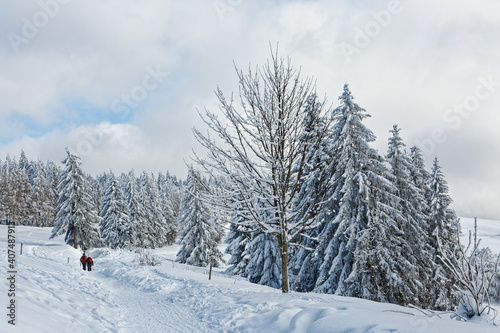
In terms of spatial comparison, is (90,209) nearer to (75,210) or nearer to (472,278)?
(75,210)

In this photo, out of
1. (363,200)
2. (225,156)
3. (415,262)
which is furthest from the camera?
(415,262)

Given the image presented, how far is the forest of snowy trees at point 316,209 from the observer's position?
9.02 meters

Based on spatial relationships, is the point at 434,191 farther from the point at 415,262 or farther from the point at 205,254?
the point at 205,254

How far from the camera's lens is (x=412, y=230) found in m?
18.4

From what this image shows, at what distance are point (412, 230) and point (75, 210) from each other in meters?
36.2

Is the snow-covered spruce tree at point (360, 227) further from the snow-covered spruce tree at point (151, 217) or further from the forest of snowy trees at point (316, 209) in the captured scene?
the snow-covered spruce tree at point (151, 217)

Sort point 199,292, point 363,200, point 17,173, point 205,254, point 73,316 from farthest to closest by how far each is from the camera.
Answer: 1. point 17,173
2. point 205,254
3. point 363,200
4. point 199,292
5. point 73,316

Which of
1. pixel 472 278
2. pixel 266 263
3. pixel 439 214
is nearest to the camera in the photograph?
pixel 472 278

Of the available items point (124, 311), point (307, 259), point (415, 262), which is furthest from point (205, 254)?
point (124, 311)

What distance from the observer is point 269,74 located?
9367 mm

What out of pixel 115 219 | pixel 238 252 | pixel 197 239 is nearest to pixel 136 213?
pixel 115 219

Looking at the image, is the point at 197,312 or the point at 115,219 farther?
the point at 115,219

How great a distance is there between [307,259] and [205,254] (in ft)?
67.1

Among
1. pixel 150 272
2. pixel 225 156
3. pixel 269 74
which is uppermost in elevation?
pixel 269 74
